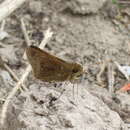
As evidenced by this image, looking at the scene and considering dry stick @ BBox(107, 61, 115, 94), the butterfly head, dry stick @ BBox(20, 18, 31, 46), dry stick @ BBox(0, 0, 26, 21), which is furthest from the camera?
dry stick @ BBox(20, 18, 31, 46)

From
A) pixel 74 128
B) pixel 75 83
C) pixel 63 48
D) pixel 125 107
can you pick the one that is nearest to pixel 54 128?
pixel 74 128

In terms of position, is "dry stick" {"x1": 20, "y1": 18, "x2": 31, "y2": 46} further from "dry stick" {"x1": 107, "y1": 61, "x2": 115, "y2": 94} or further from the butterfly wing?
the butterfly wing

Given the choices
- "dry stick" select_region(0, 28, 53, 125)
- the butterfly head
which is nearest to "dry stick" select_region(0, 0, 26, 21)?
"dry stick" select_region(0, 28, 53, 125)

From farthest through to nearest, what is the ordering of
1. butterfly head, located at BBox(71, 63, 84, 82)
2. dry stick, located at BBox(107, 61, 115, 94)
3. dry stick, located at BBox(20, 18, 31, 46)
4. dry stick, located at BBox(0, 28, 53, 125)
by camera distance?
dry stick, located at BBox(20, 18, 31, 46), dry stick, located at BBox(107, 61, 115, 94), butterfly head, located at BBox(71, 63, 84, 82), dry stick, located at BBox(0, 28, 53, 125)

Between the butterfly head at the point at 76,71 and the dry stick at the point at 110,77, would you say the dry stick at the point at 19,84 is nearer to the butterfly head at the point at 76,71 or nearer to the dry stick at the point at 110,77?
the butterfly head at the point at 76,71

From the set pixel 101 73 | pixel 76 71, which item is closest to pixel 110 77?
pixel 101 73

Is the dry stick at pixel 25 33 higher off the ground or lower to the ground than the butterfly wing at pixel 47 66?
lower

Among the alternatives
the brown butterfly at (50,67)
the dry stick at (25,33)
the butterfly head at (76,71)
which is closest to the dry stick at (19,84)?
the dry stick at (25,33)

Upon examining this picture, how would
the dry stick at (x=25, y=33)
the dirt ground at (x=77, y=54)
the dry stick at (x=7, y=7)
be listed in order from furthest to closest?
the dry stick at (x=25, y=33), the dry stick at (x=7, y=7), the dirt ground at (x=77, y=54)
